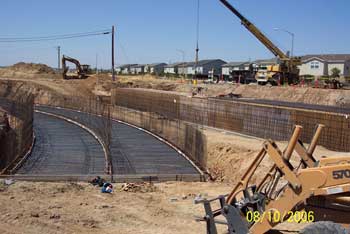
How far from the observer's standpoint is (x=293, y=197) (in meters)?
6.36

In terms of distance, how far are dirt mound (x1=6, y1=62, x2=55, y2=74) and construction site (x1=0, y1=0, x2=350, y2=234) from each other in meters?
35.8

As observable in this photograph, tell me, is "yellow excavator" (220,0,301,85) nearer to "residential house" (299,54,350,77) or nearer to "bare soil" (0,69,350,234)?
"bare soil" (0,69,350,234)

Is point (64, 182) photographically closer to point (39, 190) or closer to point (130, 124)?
point (39, 190)

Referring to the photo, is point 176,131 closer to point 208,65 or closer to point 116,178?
point 116,178

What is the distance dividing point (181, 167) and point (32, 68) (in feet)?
213

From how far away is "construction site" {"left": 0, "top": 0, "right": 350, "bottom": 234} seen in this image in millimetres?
6645

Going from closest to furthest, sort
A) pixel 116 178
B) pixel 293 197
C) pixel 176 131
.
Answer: pixel 293 197 < pixel 116 178 < pixel 176 131

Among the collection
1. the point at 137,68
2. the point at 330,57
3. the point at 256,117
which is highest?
the point at 330,57

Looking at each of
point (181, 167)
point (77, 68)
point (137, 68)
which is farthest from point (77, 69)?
point (137, 68)

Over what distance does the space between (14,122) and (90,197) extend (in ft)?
50.7

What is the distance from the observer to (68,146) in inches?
920

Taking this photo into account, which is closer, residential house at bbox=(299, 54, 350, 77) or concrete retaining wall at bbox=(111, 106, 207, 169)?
concrete retaining wall at bbox=(111, 106, 207, 169)

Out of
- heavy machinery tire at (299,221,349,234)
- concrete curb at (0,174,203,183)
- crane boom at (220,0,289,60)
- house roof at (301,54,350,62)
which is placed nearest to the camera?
heavy machinery tire at (299,221,349,234)
